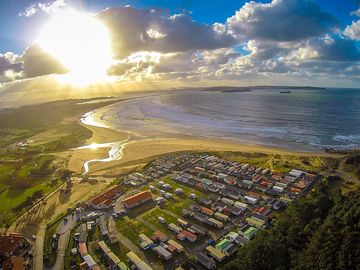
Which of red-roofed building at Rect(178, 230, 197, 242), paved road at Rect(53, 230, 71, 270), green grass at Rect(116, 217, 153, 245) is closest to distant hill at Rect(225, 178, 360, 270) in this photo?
red-roofed building at Rect(178, 230, 197, 242)

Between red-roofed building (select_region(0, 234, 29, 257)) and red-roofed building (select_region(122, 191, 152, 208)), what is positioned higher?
red-roofed building (select_region(122, 191, 152, 208))

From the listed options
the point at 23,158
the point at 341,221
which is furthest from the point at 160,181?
the point at 23,158

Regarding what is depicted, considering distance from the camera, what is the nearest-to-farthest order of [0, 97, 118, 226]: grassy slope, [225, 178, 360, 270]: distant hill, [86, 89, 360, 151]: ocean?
1. [225, 178, 360, 270]: distant hill
2. [0, 97, 118, 226]: grassy slope
3. [86, 89, 360, 151]: ocean

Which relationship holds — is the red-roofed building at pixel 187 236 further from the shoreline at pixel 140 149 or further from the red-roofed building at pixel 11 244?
the shoreline at pixel 140 149

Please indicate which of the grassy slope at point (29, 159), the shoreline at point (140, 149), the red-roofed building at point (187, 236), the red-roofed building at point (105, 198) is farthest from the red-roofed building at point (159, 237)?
the shoreline at point (140, 149)

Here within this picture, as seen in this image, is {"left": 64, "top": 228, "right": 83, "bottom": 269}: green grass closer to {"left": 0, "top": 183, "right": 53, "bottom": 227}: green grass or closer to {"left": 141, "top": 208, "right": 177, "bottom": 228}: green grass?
{"left": 141, "top": 208, "right": 177, "bottom": 228}: green grass

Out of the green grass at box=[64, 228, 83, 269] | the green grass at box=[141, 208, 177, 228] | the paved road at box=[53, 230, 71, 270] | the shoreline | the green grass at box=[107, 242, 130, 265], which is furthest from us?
the shoreline
